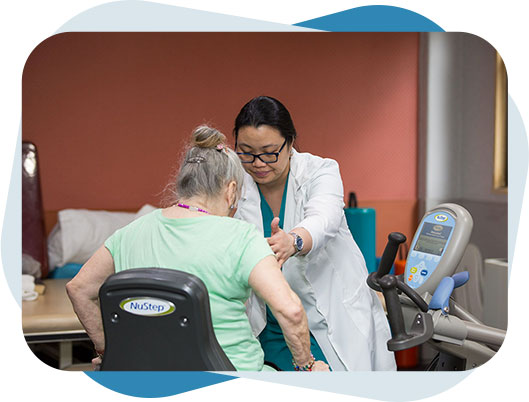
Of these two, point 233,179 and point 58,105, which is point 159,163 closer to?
point 58,105

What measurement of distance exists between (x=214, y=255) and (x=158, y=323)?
0.22 m

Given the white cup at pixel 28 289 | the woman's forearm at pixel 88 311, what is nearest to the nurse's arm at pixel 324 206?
the woman's forearm at pixel 88 311

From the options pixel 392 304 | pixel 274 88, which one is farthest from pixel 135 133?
pixel 392 304

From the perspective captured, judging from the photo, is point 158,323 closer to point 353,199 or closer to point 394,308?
point 394,308

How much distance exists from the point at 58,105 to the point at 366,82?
1.10 m

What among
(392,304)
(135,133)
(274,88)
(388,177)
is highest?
(274,88)

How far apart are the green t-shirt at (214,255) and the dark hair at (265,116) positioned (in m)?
0.34

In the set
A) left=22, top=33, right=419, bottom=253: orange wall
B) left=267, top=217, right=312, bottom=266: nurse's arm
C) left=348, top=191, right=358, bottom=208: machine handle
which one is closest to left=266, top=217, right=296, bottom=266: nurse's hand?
left=267, top=217, right=312, bottom=266: nurse's arm

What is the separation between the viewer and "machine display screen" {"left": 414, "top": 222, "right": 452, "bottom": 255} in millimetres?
2045

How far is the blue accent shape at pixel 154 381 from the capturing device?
1.65m

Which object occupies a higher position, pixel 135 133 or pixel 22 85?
pixel 22 85

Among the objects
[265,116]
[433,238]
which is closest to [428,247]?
[433,238]

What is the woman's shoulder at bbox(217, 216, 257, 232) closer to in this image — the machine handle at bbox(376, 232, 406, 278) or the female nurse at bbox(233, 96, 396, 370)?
the female nurse at bbox(233, 96, 396, 370)

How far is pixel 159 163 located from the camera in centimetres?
230
